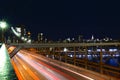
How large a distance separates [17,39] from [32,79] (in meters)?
139

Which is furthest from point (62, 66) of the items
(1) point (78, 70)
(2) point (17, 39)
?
(2) point (17, 39)

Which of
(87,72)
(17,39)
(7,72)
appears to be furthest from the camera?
(17,39)

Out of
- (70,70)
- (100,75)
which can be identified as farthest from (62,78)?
(100,75)

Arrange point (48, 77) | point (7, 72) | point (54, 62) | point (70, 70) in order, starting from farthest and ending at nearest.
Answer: point (54, 62), point (70, 70), point (48, 77), point (7, 72)

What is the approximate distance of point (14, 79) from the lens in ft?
26.8

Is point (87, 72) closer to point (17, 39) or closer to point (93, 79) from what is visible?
point (93, 79)

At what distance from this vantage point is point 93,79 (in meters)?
24.7

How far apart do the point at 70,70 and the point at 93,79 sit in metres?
9.05

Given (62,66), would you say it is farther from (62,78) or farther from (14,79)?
(14,79)

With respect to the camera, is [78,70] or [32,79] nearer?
[32,79]

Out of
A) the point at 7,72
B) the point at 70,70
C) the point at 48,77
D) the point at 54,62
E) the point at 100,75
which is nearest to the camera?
the point at 7,72

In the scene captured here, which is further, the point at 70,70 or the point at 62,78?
the point at 70,70

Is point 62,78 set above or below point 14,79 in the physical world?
below

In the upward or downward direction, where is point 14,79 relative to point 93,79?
upward
